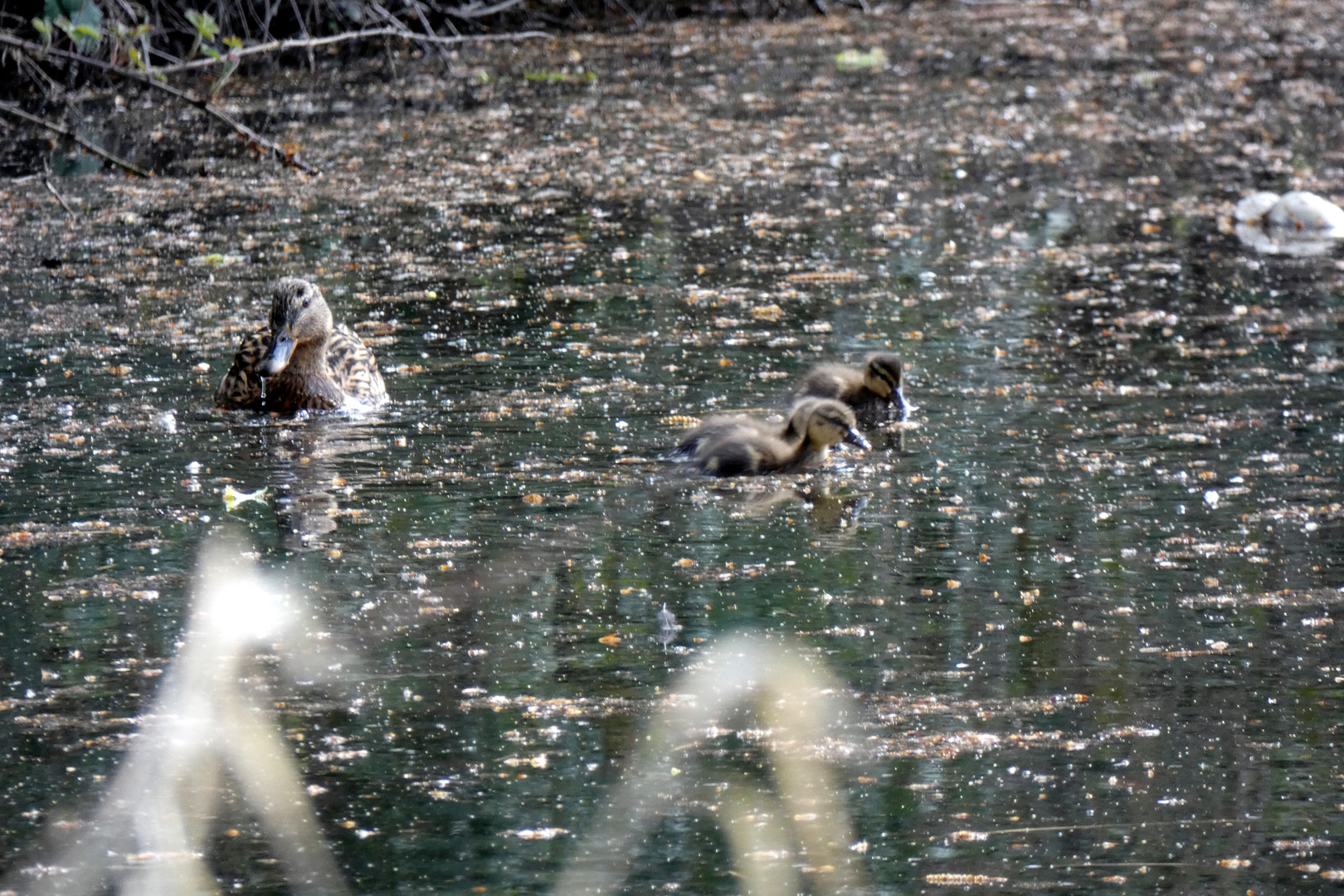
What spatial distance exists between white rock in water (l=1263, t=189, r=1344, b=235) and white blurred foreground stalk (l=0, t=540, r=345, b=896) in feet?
17.9

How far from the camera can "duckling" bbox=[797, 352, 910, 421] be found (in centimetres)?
598

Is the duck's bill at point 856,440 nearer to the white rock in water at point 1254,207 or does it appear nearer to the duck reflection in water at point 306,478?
the duck reflection in water at point 306,478

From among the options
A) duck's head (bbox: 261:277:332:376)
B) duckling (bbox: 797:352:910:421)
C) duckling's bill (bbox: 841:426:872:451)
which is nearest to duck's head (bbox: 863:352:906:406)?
duckling (bbox: 797:352:910:421)

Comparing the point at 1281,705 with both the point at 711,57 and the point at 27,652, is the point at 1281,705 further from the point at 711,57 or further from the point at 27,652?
the point at 711,57

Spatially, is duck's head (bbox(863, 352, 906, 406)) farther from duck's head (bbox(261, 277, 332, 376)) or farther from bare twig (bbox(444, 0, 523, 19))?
bare twig (bbox(444, 0, 523, 19))

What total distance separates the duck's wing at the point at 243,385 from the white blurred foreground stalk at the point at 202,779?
178 cm

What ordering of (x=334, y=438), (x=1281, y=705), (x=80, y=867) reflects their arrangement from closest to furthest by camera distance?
1. (x=80, y=867)
2. (x=1281, y=705)
3. (x=334, y=438)

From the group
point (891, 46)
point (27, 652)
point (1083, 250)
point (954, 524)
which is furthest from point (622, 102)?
point (27, 652)

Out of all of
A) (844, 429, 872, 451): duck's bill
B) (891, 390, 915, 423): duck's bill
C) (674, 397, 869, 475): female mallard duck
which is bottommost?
(891, 390, 915, 423): duck's bill

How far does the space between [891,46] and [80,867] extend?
39.4 feet

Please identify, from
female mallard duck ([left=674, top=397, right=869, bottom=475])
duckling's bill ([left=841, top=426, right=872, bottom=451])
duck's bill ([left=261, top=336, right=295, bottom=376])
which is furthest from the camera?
duck's bill ([left=261, top=336, right=295, bottom=376])

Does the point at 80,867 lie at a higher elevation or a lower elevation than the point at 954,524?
higher

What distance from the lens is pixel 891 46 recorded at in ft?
47.5

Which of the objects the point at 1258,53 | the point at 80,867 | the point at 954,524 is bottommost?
the point at 1258,53
